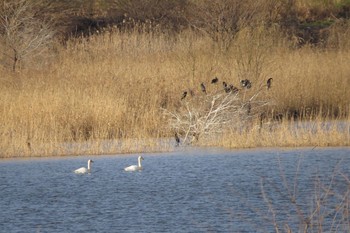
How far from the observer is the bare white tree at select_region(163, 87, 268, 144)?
52.7 feet

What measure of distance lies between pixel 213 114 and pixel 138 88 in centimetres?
262

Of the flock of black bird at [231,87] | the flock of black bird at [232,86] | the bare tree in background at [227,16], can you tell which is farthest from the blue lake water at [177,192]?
the bare tree in background at [227,16]

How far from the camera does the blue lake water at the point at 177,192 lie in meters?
10.0

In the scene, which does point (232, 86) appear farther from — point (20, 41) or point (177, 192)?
point (20, 41)

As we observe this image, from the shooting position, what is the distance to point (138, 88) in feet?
60.8

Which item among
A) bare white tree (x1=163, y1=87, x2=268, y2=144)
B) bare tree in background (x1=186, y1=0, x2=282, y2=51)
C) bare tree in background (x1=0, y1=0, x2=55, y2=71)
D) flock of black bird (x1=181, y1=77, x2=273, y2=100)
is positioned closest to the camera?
bare white tree (x1=163, y1=87, x2=268, y2=144)

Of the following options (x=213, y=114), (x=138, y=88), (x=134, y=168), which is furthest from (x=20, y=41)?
(x=134, y=168)

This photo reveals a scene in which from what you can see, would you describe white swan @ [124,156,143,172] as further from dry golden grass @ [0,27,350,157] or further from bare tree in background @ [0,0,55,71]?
bare tree in background @ [0,0,55,71]

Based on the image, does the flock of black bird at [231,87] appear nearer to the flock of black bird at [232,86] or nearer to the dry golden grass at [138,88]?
the flock of black bird at [232,86]

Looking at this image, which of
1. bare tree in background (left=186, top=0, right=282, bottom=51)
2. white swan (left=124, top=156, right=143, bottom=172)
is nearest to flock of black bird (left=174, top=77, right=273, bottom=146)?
white swan (left=124, top=156, right=143, bottom=172)

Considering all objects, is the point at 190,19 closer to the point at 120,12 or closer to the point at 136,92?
the point at 120,12

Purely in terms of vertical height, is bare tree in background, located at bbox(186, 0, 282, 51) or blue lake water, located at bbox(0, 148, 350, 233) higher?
bare tree in background, located at bbox(186, 0, 282, 51)

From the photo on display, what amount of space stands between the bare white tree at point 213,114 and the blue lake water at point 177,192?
69 centimetres

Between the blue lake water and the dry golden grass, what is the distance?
45cm
